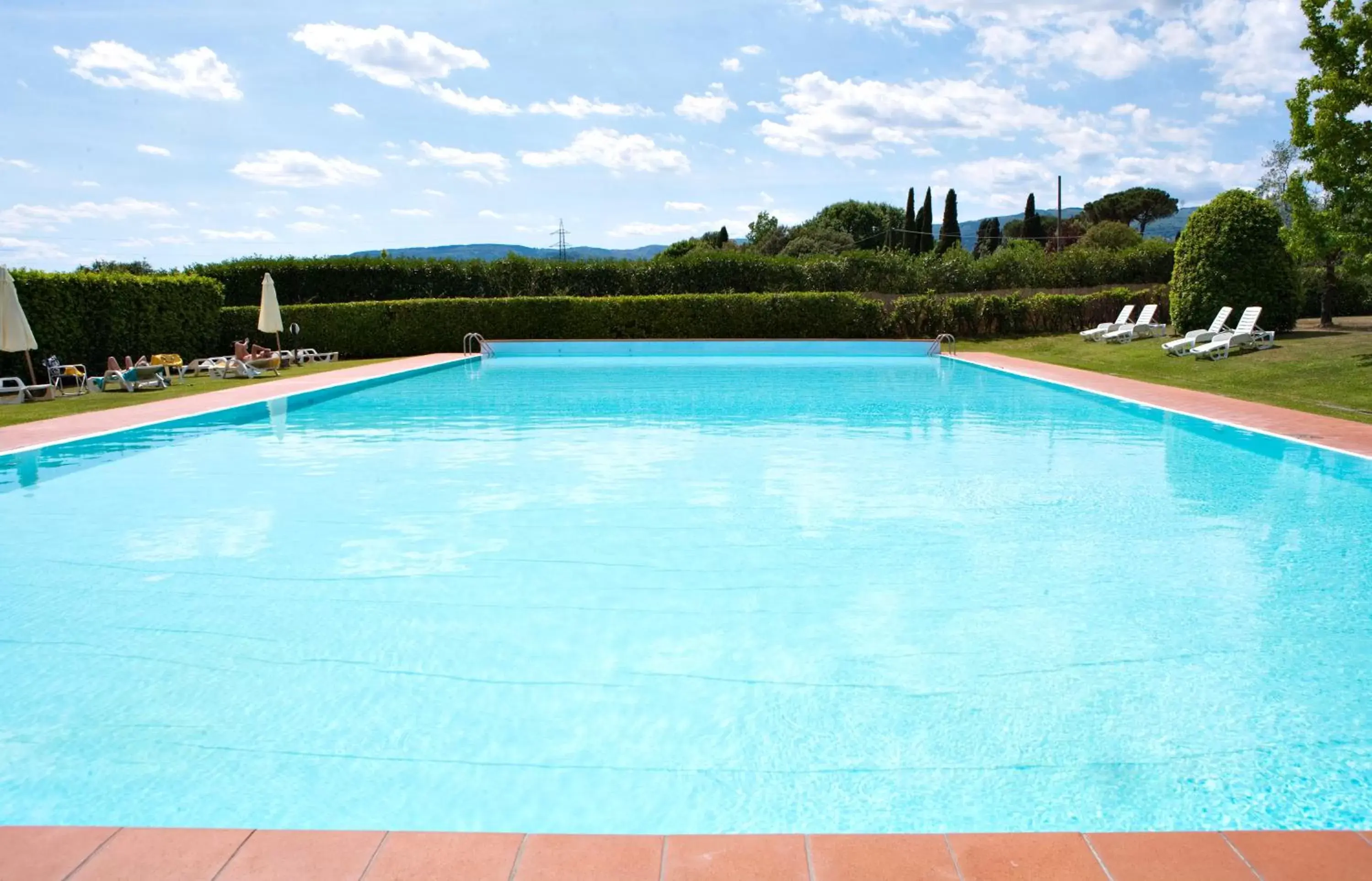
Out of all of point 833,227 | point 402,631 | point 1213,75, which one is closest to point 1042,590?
point 402,631

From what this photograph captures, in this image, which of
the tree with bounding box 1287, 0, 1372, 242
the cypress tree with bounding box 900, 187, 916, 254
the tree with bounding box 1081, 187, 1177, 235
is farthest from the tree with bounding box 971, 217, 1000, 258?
the tree with bounding box 1287, 0, 1372, 242

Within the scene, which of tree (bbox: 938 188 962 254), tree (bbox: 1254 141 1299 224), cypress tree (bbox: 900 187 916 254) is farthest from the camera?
cypress tree (bbox: 900 187 916 254)

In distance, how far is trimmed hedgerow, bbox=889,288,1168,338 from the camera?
954 inches

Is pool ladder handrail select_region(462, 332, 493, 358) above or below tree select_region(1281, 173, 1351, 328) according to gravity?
below

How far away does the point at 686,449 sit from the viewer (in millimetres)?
9383

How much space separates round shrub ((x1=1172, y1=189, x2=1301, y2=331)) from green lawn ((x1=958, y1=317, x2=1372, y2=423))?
0.77 metres

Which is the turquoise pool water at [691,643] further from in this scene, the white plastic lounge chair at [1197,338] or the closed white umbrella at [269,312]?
the closed white umbrella at [269,312]

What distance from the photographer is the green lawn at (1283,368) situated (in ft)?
39.9

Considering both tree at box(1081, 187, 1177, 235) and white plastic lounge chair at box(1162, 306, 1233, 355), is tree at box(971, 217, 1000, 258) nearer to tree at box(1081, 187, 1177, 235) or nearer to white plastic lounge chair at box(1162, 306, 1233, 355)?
tree at box(1081, 187, 1177, 235)

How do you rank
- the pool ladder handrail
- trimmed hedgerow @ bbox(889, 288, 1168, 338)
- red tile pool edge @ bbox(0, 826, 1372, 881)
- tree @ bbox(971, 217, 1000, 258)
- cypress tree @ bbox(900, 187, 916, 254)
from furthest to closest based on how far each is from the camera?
tree @ bbox(971, 217, 1000, 258) < cypress tree @ bbox(900, 187, 916, 254) < trimmed hedgerow @ bbox(889, 288, 1168, 338) < the pool ladder handrail < red tile pool edge @ bbox(0, 826, 1372, 881)

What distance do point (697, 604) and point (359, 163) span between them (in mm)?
23669

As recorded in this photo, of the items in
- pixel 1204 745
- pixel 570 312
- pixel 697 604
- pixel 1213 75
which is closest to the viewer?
pixel 1204 745

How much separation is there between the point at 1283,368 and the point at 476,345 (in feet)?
60.3

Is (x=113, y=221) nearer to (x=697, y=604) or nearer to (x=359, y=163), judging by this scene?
(x=359, y=163)
